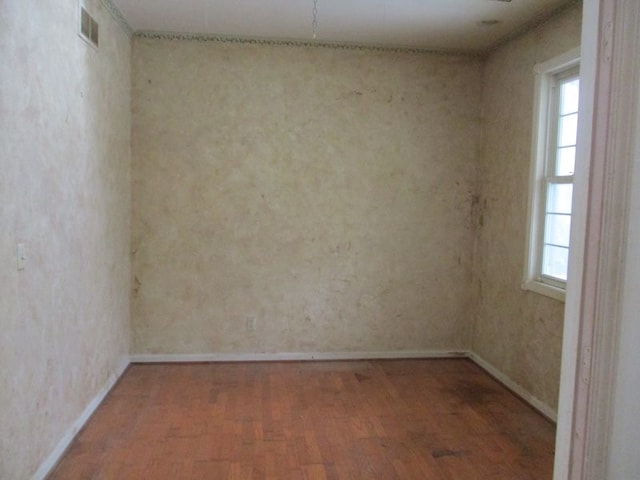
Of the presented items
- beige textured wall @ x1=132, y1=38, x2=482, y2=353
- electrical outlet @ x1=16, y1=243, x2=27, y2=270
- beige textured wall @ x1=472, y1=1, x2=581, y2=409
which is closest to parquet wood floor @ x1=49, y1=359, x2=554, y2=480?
beige textured wall @ x1=472, y1=1, x2=581, y2=409

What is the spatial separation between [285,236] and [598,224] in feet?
11.5

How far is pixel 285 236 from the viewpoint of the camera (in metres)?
4.34

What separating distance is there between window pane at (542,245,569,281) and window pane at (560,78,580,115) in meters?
0.95

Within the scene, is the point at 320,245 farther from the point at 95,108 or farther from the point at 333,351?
the point at 95,108

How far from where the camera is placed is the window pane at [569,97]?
333cm

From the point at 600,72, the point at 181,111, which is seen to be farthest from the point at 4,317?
the point at 181,111

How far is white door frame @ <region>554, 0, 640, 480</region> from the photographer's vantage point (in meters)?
0.89

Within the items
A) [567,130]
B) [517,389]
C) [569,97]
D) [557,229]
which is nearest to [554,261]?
[557,229]

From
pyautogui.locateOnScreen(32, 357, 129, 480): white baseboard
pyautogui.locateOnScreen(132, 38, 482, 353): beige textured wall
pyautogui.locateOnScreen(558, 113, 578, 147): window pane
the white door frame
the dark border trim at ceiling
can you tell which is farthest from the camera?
pyautogui.locateOnScreen(132, 38, 482, 353): beige textured wall

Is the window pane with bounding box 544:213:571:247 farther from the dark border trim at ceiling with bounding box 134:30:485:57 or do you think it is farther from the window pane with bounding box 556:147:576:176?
the dark border trim at ceiling with bounding box 134:30:485:57

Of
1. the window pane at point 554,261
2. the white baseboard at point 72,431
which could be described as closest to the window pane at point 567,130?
the window pane at point 554,261

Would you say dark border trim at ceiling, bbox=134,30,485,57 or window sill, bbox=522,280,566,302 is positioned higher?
dark border trim at ceiling, bbox=134,30,485,57

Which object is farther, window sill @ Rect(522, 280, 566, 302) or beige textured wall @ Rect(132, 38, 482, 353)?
beige textured wall @ Rect(132, 38, 482, 353)

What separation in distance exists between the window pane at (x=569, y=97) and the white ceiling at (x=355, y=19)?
20.3 inches
